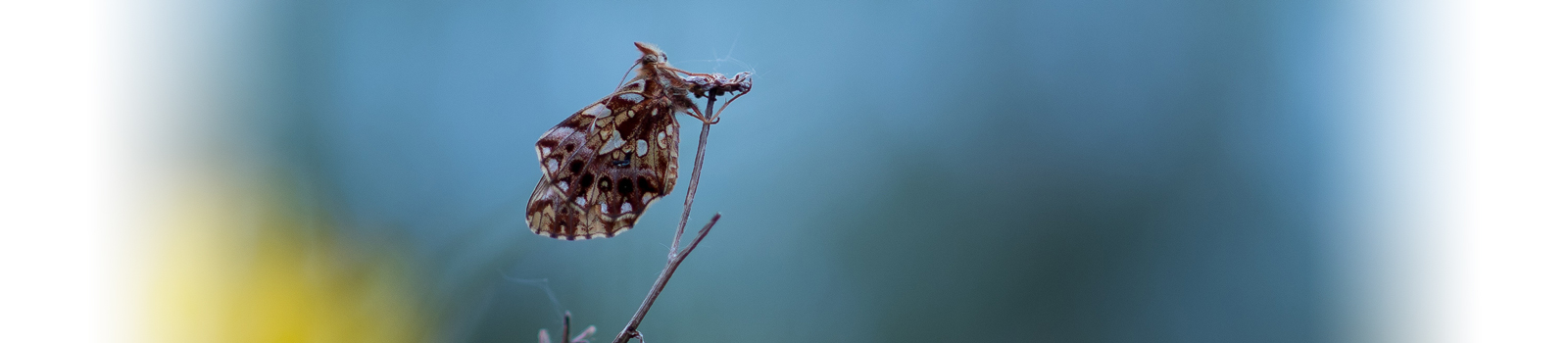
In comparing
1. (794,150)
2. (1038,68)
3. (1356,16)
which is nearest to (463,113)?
(794,150)

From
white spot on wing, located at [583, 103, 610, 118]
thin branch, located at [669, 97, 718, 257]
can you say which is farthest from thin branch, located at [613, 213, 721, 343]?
white spot on wing, located at [583, 103, 610, 118]

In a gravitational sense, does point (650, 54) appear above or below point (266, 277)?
above

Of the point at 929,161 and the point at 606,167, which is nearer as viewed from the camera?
the point at 606,167

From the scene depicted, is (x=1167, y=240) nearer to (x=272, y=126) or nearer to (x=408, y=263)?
(x=408, y=263)

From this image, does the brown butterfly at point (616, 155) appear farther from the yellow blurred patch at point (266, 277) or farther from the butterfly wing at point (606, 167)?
the yellow blurred patch at point (266, 277)

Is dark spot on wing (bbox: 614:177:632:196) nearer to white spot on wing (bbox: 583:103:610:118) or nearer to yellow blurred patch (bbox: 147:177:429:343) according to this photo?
white spot on wing (bbox: 583:103:610:118)

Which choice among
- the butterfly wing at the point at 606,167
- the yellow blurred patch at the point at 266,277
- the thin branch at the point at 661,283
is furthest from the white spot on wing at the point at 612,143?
the yellow blurred patch at the point at 266,277

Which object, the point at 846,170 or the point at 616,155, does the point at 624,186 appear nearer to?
the point at 616,155

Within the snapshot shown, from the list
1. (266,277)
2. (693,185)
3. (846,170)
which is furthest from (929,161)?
(266,277)
